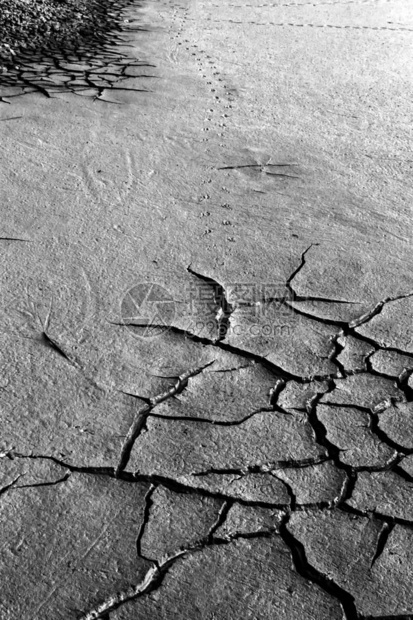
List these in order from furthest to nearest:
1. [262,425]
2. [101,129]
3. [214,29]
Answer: [214,29]
[101,129]
[262,425]

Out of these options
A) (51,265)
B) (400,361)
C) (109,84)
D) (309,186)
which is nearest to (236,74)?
(109,84)

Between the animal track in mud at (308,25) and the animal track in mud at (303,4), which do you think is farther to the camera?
the animal track in mud at (303,4)

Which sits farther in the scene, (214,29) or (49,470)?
(214,29)

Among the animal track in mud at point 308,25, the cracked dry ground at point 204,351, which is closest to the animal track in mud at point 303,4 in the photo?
the animal track in mud at point 308,25

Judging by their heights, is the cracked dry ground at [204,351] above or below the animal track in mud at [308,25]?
above

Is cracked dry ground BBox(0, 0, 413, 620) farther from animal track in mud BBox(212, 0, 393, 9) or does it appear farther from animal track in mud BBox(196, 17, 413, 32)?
animal track in mud BBox(212, 0, 393, 9)

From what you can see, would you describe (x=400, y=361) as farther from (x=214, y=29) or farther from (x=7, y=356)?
(x=214, y=29)

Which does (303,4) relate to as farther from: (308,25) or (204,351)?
(204,351)

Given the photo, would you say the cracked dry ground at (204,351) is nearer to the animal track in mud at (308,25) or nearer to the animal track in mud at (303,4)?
the animal track in mud at (308,25)
